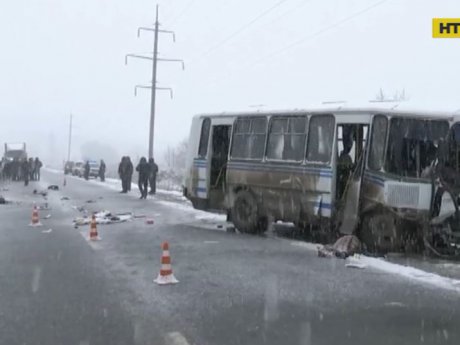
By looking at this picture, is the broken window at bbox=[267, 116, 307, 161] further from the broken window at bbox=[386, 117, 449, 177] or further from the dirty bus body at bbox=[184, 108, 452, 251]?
the broken window at bbox=[386, 117, 449, 177]

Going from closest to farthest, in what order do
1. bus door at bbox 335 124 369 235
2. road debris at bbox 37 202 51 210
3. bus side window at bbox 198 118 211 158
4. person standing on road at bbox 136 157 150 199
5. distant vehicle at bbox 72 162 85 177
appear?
bus door at bbox 335 124 369 235 → bus side window at bbox 198 118 211 158 → road debris at bbox 37 202 51 210 → person standing on road at bbox 136 157 150 199 → distant vehicle at bbox 72 162 85 177

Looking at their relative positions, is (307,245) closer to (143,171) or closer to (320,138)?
(320,138)

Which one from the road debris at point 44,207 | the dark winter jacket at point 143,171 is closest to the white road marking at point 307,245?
the road debris at point 44,207

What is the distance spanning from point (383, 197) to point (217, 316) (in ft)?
17.1

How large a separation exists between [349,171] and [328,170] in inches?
18.2

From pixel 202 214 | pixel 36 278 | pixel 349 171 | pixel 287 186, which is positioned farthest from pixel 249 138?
pixel 36 278

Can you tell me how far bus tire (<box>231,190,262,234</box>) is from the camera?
13922 mm

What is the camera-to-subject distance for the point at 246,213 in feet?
46.5

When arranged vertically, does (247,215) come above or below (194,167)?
below

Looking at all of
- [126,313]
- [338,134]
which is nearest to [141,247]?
[338,134]

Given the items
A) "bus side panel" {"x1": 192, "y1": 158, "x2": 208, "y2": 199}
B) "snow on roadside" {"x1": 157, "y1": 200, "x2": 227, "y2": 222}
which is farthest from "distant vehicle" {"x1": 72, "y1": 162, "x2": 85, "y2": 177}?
"bus side panel" {"x1": 192, "y1": 158, "x2": 208, "y2": 199}

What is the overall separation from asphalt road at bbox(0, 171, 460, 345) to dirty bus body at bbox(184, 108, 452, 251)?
115 centimetres

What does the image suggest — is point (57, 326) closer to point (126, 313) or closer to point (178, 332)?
point (126, 313)

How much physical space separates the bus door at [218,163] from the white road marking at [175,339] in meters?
9.69
